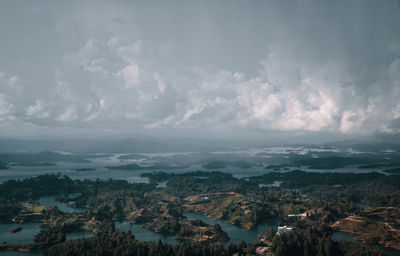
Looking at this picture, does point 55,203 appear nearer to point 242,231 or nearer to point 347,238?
point 242,231

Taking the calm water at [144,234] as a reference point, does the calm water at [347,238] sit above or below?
below

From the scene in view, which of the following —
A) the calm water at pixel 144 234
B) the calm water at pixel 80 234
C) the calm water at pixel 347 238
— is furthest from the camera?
the calm water at pixel 80 234

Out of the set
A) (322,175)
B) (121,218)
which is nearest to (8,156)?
(121,218)

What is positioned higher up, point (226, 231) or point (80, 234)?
point (80, 234)

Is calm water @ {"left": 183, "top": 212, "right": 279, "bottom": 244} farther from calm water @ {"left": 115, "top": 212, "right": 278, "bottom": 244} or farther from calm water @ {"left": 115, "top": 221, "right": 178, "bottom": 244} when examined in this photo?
calm water @ {"left": 115, "top": 221, "right": 178, "bottom": 244}

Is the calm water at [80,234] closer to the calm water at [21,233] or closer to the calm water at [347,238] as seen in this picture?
the calm water at [21,233]

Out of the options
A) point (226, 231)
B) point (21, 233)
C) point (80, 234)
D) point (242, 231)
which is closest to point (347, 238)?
point (242, 231)

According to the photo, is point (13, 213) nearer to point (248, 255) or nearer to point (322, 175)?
point (248, 255)

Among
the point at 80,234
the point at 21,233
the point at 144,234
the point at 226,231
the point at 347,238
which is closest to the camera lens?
the point at 347,238

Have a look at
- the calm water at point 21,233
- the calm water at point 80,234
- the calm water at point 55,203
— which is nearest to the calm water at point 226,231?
the calm water at point 80,234
